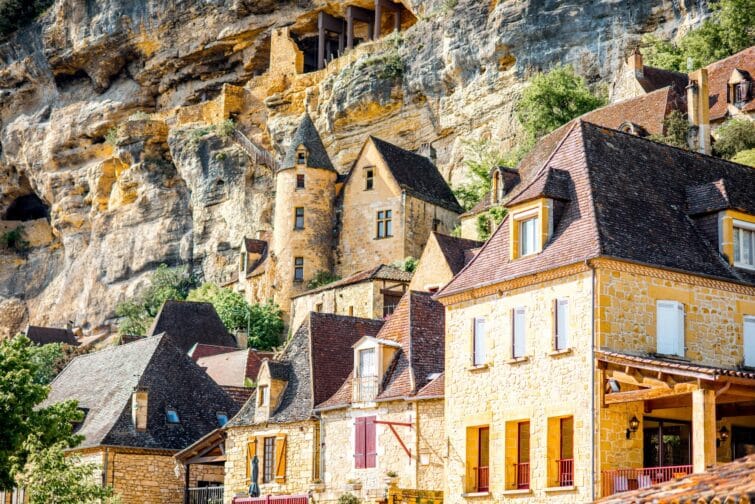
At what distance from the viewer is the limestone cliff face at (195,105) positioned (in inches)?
2717

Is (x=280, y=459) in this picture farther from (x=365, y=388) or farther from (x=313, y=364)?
(x=365, y=388)

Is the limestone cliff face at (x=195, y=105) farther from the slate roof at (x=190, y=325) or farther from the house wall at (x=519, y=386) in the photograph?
the house wall at (x=519, y=386)

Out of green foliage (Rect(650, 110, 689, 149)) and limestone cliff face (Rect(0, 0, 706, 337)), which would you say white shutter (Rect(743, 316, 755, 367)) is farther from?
limestone cliff face (Rect(0, 0, 706, 337))

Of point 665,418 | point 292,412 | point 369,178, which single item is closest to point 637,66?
point 369,178

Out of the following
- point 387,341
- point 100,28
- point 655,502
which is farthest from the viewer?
point 100,28

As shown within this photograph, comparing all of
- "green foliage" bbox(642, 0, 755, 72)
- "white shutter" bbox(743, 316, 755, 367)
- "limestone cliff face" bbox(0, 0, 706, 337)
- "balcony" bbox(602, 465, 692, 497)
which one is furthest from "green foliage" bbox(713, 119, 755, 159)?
"balcony" bbox(602, 465, 692, 497)

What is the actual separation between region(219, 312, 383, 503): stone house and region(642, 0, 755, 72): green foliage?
26.4 meters

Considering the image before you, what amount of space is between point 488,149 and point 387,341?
34.8 meters

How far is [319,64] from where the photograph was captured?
8344cm

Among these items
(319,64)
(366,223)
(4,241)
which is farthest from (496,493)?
(4,241)

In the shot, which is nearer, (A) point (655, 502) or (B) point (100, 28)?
(A) point (655, 502)

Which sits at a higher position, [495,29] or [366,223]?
[495,29]

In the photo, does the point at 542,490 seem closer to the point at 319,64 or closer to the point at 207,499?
the point at 207,499

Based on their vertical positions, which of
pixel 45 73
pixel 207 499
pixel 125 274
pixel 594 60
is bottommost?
pixel 207 499
